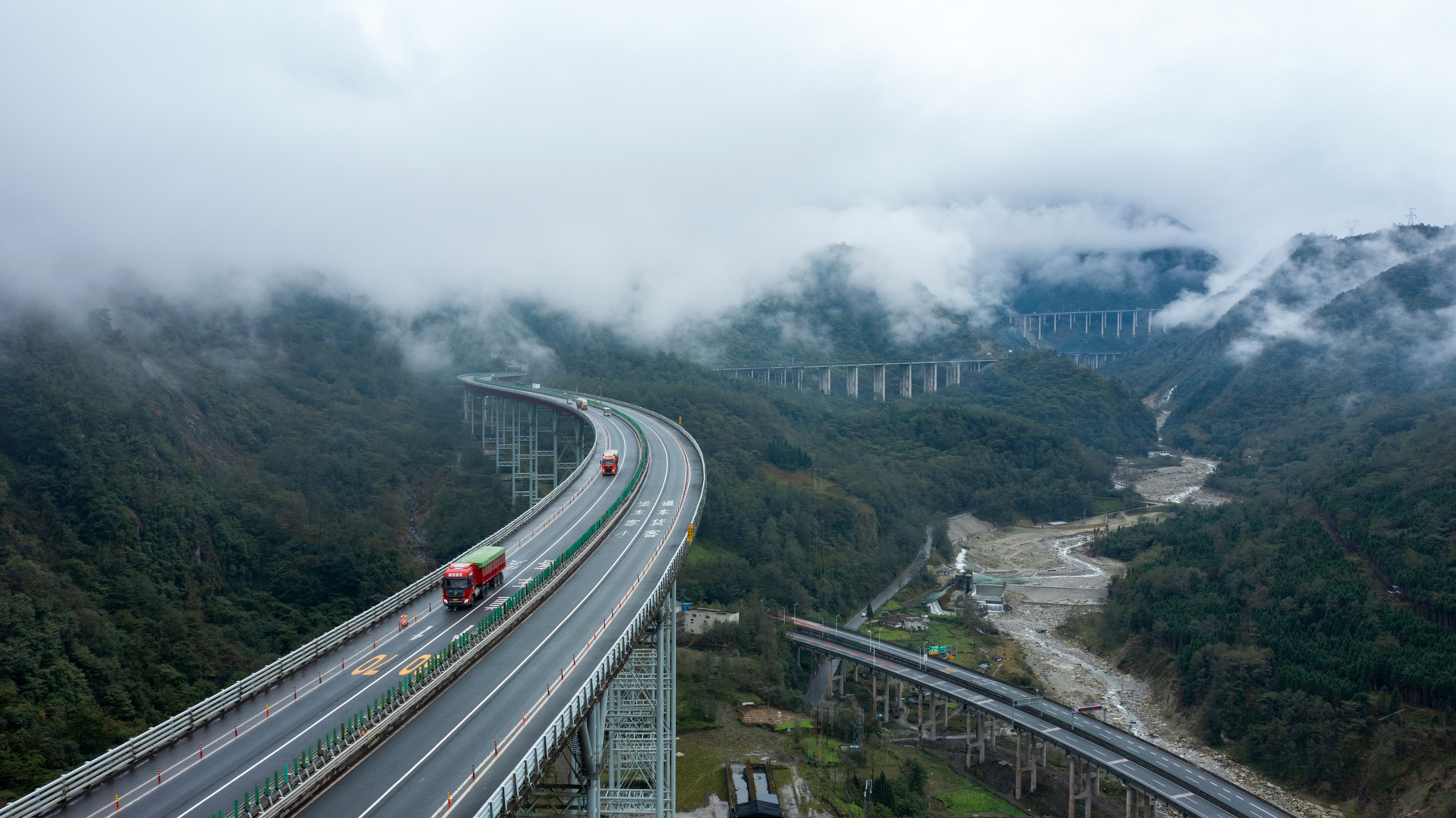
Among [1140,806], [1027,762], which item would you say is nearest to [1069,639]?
[1027,762]

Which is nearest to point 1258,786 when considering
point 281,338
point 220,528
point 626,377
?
point 220,528

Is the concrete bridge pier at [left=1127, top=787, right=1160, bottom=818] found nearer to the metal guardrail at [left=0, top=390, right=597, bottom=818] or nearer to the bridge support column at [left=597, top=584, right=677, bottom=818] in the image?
the bridge support column at [left=597, top=584, right=677, bottom=818]

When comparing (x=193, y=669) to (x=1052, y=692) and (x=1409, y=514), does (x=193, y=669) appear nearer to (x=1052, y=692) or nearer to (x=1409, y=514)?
(x=1052, y=692)

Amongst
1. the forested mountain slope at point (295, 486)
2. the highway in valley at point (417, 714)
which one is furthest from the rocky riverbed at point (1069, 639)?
the highway in valley at point (417, 714)

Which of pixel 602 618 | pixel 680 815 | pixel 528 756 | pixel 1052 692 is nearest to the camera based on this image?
pixel 528 756

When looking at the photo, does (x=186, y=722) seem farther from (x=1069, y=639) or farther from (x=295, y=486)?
(x=1069, y=639)

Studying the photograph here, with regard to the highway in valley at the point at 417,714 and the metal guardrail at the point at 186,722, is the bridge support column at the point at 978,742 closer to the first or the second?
the highway in valley at the point at 417,714

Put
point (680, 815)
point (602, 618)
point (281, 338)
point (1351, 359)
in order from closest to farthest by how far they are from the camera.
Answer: point (602, 618) → point (680, 815) → point (281, 338) → point (1351, 359)
